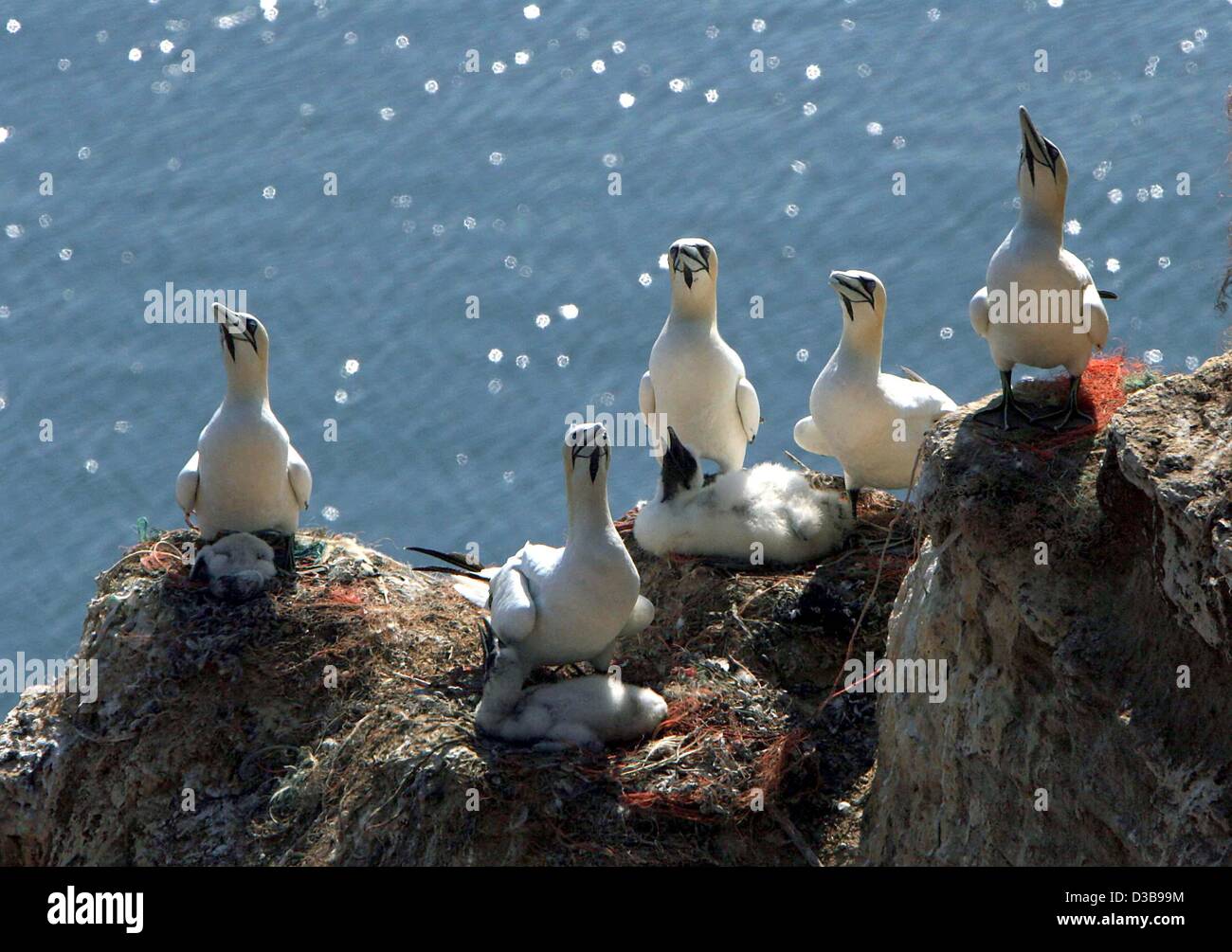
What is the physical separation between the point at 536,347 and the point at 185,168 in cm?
518

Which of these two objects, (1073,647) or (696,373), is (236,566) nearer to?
(696,373)

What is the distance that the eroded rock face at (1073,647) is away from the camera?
5469mm

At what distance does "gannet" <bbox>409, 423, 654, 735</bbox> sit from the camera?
23.8 feet

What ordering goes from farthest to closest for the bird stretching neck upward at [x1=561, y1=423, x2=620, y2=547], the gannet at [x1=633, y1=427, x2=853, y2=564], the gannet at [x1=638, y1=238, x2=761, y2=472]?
the gannet at [x1=638, y1=238, x2=761, y2=472] → the gannet at [x1=633, y1=427, x2=853, y2=564] → the bird stretching neck upward at [x1=561, y1=423, x2=620, y2=547]

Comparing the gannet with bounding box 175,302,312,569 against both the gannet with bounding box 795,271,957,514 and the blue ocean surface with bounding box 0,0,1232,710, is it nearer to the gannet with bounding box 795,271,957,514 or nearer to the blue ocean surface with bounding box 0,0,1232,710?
the gannet with bounding box 795,271,957,514

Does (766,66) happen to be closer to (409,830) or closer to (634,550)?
(634,550)

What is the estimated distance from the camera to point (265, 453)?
342 inches

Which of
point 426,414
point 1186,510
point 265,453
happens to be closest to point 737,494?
point 265,453

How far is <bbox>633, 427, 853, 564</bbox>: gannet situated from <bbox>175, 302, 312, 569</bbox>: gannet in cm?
194

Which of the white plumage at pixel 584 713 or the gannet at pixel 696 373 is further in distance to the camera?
the gannet at pixel 696 373

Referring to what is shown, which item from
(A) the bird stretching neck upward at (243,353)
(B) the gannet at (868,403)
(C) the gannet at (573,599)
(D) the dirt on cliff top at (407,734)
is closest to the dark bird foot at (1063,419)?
(D) the dirt on cliff top at (407,734)

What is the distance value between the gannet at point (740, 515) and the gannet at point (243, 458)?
1.94 m

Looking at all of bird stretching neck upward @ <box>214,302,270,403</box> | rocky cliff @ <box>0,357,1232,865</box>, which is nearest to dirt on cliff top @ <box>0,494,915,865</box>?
rocky cliff @ <box>0,357,1232,865</box>

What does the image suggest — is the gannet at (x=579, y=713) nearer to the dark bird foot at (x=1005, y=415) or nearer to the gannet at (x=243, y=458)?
the dark bird foot at (x=1005, y=415)
